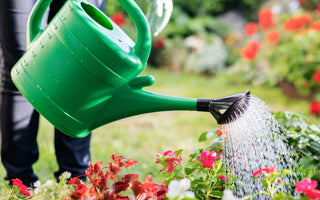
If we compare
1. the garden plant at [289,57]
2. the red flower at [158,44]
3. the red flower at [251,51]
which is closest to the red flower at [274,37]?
the garden plant at [289,57]

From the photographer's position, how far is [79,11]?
3.10 feet

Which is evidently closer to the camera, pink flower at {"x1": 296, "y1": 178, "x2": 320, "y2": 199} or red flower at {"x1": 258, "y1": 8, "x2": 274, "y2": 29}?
pink flower at {"x1": 296, "y1": 178, "x2": 320, "y2": 199}

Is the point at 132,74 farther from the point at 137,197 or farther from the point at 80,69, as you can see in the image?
the point at 137,197

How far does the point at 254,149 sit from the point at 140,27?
0.56 m

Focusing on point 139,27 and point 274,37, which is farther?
point 274,37

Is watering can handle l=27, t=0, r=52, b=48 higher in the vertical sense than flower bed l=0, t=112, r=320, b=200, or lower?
higher

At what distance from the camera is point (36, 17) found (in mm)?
1098

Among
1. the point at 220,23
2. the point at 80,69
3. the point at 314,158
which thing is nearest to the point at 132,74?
the point at 80,69

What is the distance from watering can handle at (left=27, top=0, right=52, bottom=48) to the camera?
109 cm

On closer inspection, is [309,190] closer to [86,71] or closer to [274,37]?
[86,71]

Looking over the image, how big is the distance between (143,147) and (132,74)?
1.47 m

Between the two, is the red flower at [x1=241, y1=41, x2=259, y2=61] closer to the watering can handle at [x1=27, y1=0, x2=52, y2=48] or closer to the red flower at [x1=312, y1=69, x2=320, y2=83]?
the red flower at [x1=312, y1=69, x2=320, y2=83]

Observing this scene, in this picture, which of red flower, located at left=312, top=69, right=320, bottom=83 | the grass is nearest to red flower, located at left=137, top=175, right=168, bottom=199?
the grass

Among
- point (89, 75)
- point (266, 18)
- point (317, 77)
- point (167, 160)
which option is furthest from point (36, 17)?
point (266, 18)
